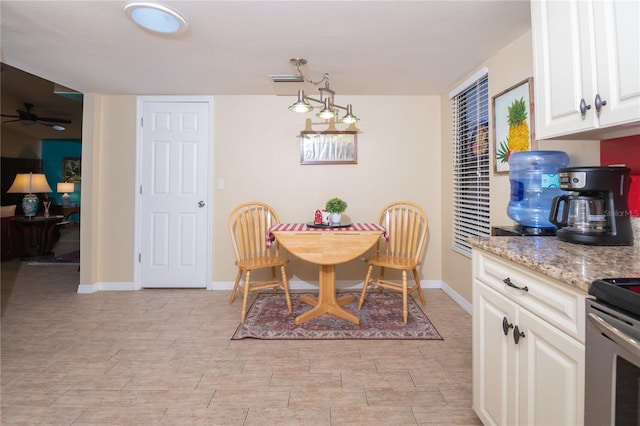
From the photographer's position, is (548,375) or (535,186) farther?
(535,186)

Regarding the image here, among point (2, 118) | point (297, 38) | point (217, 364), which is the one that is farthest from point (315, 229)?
point (2, 118)

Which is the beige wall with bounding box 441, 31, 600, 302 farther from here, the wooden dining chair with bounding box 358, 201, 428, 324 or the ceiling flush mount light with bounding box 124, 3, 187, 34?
the ceiling flush mount light with bounding box 124, 3, 187, 34

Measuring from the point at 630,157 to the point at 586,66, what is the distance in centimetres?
50

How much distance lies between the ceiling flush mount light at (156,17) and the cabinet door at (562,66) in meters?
1.88

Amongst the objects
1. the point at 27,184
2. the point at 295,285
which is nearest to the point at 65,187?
the point at 27,184

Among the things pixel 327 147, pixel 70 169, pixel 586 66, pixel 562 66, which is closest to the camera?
pixel 586 66

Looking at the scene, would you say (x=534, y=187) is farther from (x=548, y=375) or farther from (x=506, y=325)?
(x=548, y=375)

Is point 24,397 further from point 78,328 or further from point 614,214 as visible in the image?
point 614,214

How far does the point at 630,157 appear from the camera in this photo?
4.39 feet

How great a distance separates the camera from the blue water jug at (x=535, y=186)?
162cm

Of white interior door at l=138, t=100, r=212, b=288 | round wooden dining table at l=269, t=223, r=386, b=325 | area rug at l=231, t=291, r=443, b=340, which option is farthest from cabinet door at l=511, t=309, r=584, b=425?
white interior door at l=138, t=100, r=212, b=288

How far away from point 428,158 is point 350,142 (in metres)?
0.87

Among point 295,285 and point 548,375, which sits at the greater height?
point 548,375

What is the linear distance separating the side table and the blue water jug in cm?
644
